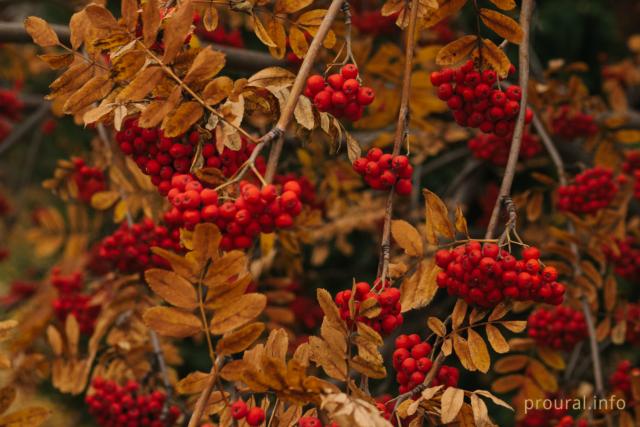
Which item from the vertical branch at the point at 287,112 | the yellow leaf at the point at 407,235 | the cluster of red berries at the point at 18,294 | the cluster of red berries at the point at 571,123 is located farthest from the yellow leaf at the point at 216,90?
the cluster of red berries at the point at 18,294

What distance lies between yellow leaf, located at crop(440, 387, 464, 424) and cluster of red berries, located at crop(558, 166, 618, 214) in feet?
3.73

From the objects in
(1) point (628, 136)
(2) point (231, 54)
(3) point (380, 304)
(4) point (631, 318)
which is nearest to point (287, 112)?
(3) point (380, 304)

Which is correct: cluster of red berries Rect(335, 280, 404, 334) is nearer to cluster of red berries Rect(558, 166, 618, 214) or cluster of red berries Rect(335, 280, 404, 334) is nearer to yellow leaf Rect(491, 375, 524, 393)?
yellow leaf Rect(491, 375, 524, 393)

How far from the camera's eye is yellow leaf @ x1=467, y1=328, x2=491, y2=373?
1.39 m

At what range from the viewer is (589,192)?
85.4 inches

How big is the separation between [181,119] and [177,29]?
6.3 inches

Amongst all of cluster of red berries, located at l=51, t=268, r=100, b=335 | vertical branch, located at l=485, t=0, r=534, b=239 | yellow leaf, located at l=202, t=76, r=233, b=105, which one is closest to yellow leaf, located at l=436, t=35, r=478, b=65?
vertical branch, located at l=485, t=0, r=534, b=239

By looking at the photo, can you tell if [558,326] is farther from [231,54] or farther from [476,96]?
[231,54]

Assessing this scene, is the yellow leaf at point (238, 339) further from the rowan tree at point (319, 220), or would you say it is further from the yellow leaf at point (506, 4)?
the yellow leaf at point (506, 4)

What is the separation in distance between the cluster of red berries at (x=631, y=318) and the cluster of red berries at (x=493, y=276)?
100 centimetres

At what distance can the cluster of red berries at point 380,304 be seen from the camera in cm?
128

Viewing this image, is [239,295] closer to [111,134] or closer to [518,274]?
[518,274]

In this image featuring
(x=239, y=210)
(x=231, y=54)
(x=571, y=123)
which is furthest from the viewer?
(x=571, y=123)

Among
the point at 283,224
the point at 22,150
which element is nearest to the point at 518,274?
the point at 283,224
